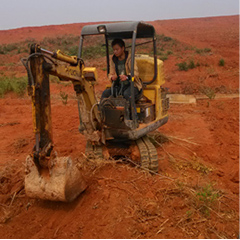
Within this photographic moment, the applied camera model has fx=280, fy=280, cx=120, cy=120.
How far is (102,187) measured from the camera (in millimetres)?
4203

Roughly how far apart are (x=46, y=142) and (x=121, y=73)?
2.38 meters

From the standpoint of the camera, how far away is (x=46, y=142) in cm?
357

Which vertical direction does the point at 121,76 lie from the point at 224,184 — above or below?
above

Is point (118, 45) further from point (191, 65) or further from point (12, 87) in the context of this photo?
point (191, 65)

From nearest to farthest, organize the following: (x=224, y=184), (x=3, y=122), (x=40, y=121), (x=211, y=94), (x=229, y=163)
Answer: (x=40, y=121) → (x=224, y=184) → (x=229, y=163) → (x=3, y=122) → (x=211, y=94)

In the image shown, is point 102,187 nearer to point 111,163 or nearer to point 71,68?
point 111,163

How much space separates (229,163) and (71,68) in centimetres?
409

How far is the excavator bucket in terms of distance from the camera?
3604mm

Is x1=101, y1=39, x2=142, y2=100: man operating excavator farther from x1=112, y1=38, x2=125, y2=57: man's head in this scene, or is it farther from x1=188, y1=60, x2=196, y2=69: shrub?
x1=188, y1=60, x2=196, y2=69: shrub

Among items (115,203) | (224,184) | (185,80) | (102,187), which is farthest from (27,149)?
(185,80)

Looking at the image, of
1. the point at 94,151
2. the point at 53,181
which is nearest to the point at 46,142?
the point at 53,181

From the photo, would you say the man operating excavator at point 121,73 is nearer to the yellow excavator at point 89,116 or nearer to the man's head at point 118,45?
the man's head at point 118,45

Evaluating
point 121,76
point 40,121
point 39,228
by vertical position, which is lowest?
point 39,228

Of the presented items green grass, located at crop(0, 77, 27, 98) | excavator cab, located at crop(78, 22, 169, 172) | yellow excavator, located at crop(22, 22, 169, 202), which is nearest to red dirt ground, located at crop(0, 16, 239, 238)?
yellow excavator, located at crop(22, 22, 169, 202)
